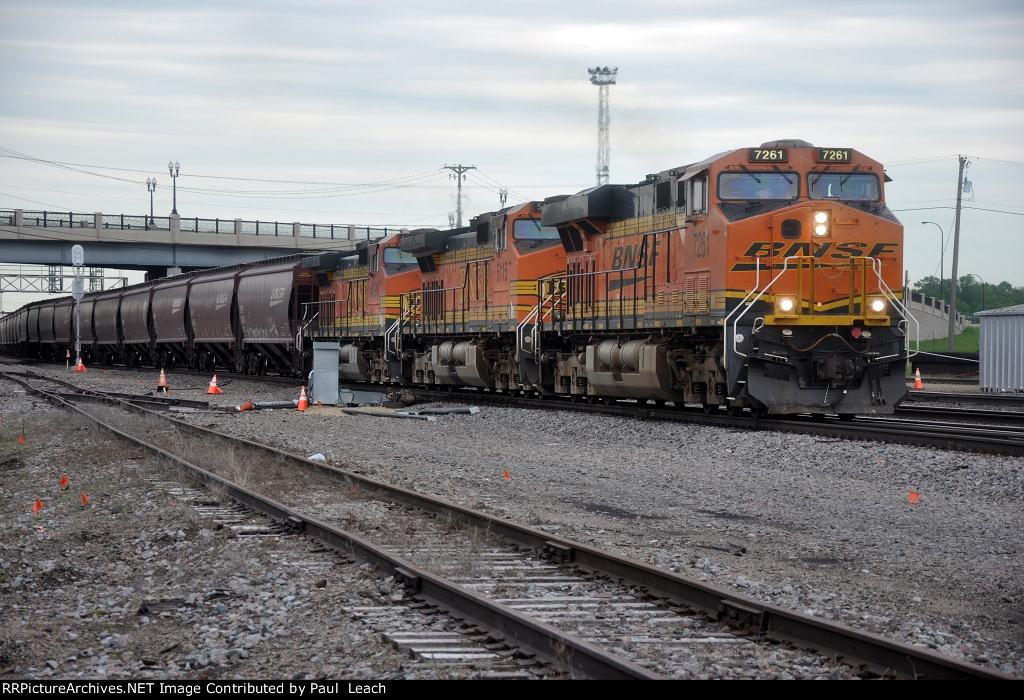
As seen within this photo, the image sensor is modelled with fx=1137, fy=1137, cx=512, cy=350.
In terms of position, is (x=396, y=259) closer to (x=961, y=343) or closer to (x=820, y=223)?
(x=820, y=223)

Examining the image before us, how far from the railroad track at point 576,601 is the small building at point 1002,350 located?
22816 mm

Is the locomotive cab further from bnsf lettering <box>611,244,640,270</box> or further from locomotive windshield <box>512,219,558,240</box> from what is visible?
locomotive windshield <box>512,219,558,240</box>

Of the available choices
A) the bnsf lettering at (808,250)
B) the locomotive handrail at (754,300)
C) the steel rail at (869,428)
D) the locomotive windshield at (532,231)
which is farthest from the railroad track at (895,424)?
the locomotive windshield at (532,231)

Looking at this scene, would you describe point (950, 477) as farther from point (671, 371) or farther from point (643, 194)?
point (643, 194)

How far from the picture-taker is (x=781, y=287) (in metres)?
16.0

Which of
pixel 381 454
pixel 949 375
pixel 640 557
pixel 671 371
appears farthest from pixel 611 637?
pixel 949 375

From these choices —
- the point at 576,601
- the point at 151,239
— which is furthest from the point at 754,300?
the point at 151,239

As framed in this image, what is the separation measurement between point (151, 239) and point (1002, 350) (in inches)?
1899

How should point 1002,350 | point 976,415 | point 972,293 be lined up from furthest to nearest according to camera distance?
point 972,293 → point 1002,350 → point 976,415

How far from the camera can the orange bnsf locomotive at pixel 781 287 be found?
51.6ft

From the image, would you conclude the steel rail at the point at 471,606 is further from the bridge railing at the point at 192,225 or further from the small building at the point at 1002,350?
the bridge railing at the point at 192,225

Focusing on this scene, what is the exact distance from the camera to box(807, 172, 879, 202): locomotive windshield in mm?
16359

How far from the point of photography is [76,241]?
6166 cm

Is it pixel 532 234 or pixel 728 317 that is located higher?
pixel 532 234
